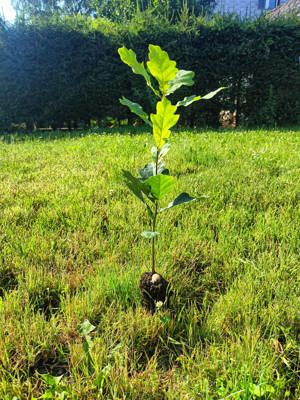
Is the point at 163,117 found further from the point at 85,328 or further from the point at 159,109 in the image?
the point at 85,328

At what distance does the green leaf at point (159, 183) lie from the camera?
1.18 m

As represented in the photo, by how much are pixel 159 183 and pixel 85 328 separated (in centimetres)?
70

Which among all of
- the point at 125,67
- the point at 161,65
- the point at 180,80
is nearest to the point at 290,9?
the point at 125,67

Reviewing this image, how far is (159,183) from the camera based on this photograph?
1206 millimetres

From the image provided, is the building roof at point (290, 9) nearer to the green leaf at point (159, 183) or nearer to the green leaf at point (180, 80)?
the green leaf at point (180, 80)

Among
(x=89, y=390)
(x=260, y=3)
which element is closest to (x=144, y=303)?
(x=89, y=390)

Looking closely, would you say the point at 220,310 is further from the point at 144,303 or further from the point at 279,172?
the point at 279,172

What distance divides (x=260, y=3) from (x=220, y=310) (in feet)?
78.5

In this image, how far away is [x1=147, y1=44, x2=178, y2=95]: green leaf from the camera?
3.53 ft

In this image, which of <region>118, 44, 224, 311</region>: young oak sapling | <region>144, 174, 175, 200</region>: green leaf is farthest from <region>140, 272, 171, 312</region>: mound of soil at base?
<region>144, 174, 175, 200</region>: green leaf

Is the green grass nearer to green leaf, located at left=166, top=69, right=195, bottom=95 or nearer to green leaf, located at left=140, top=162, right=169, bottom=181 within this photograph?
green leaf, located at left=140, top=162, right=169, bottom=181

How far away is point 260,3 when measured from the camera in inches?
797

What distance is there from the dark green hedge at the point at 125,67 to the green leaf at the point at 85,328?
8.08 meters

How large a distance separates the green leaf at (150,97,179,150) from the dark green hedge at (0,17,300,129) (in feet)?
26.0
